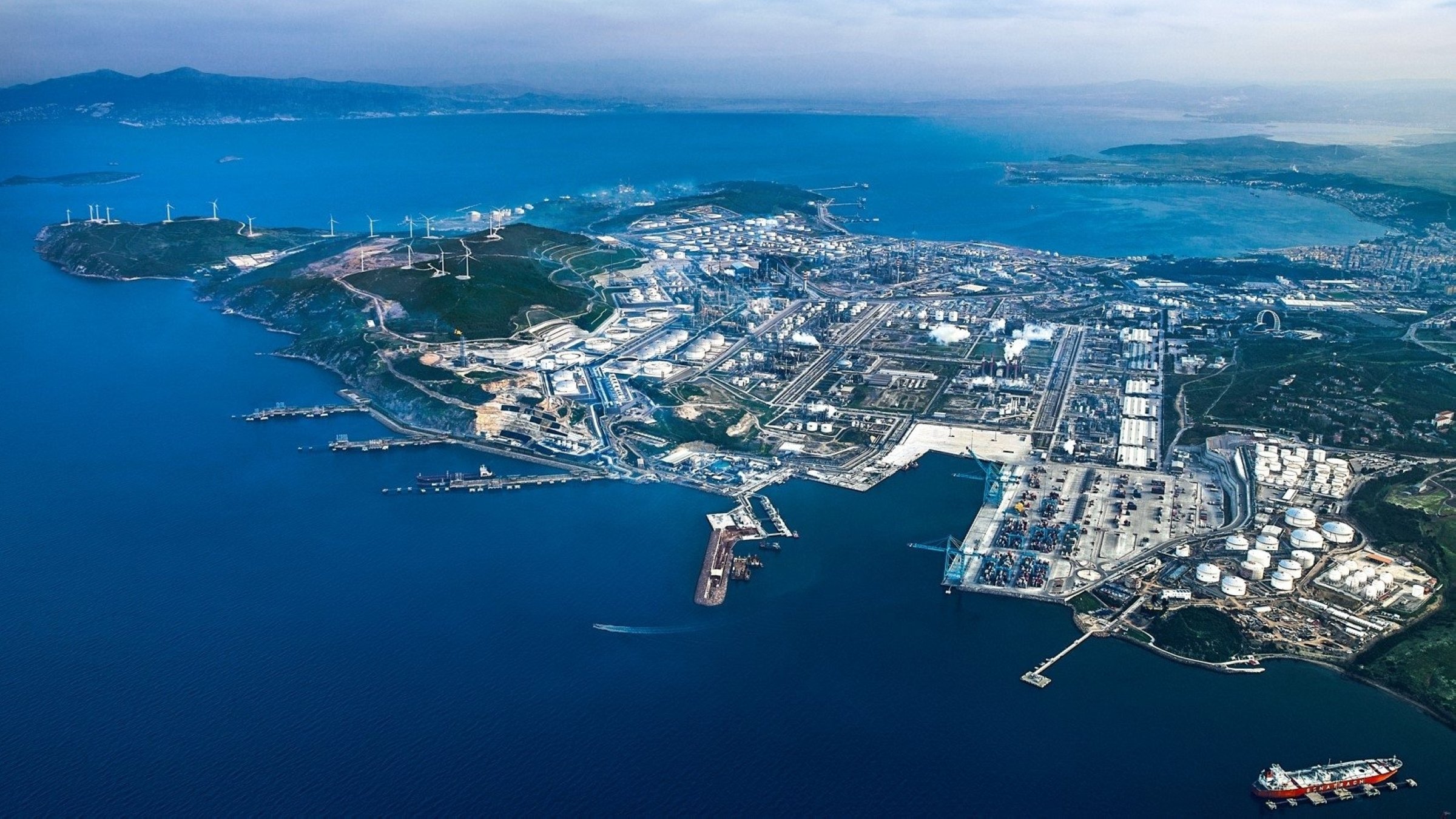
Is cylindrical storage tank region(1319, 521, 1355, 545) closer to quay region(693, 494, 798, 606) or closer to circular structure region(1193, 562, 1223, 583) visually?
circular structure region(1193, 562, 1223, 583)

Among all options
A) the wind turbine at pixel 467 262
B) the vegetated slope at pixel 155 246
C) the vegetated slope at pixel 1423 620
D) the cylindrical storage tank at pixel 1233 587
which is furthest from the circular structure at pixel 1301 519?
the vegetated slope at pixel 155 246

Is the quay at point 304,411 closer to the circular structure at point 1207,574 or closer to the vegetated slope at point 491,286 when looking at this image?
the vegetated slope at point 491,286

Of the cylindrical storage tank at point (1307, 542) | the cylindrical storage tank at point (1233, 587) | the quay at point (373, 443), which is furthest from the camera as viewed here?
the quay at point (373, 443)

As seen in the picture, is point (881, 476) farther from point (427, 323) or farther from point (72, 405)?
point (72, 405)

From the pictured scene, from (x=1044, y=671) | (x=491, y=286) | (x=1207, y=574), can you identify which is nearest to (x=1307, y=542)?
(x=1207, y=574)

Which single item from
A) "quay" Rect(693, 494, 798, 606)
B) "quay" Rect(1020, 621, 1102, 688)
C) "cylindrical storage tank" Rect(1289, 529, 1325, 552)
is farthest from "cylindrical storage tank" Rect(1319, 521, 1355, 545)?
"quay" Rect(693, 494, 798, 606)

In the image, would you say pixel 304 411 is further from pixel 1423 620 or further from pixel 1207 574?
pixel 1423 620
